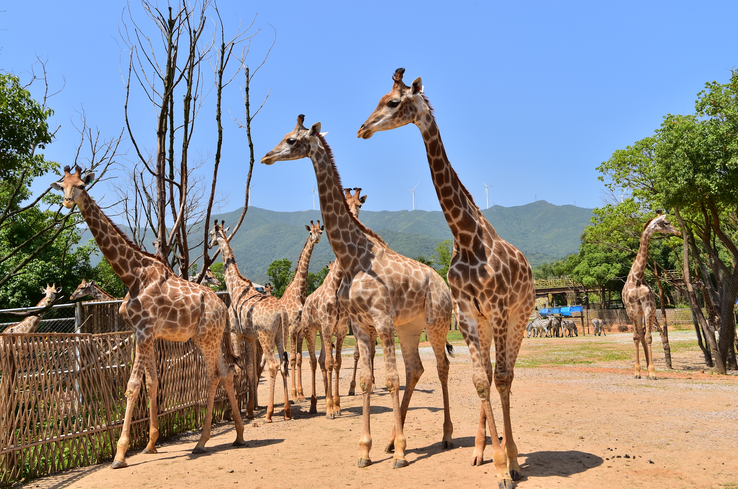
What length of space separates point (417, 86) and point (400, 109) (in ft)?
1.16

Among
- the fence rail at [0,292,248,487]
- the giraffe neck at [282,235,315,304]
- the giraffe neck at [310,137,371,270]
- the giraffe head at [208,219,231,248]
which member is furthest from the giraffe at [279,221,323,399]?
the giraffe neck at [310,137,371,270]

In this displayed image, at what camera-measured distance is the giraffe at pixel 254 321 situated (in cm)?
1036

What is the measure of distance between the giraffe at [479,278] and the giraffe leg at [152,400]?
15.3 ft

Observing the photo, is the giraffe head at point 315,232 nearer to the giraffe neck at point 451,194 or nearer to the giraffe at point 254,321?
the giraffe at point 254,321

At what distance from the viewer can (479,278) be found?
18.5 feet

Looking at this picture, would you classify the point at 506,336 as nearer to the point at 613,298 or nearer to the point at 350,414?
the point at 350,414

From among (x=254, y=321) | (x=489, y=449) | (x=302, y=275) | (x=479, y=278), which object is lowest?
(x=489, y=449)

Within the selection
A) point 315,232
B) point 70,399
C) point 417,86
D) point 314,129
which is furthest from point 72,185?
point 315,232

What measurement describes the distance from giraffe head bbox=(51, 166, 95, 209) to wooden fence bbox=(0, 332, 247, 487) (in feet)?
6.05

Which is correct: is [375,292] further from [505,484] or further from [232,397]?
[232,397]

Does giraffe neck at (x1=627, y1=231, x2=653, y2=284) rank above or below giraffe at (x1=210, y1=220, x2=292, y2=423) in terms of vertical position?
above

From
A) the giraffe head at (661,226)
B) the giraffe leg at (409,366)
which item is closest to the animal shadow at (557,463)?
the giraffe leg at (409,366)

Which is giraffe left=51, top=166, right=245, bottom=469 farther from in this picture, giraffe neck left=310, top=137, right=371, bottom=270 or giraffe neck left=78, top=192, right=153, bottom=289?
giraffe neck left=310, top=137, right=371, bottom=270

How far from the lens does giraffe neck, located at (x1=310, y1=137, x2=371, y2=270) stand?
723 centimetres
